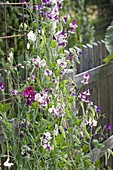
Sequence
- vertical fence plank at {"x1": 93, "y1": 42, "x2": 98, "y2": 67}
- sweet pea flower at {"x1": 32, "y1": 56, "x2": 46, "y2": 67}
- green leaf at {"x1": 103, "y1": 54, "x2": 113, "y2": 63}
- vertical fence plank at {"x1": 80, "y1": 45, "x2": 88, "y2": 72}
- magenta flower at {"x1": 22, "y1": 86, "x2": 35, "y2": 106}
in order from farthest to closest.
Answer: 1. green leaf at {"x1": 103, "y1": 54, "x2": 113, "y2": 63}
2. vertical fence plank at {"x1": 93, "y1": 42, "x2": 98, "y2": 67}
3. vertical fence plank at {"x1": 80, "y1": 45, "x2": 88, "y2": 72}
4. sweet pea flower at {"x1": 32, "y1": 56, "x2": 46, "y2": 67}
5. magenta flower at {"x1": 22, "y1": 86, "x2": 35, "y2": 106}

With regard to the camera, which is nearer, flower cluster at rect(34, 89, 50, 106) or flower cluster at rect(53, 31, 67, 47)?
flower cluster at rect(34, 89, 50, 106)

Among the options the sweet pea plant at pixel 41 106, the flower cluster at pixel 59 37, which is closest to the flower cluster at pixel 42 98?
the sweet pea plant at pixel 41 106

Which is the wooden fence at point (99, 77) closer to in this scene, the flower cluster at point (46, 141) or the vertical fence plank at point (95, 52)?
the vertical fence plank at point (95, 52)

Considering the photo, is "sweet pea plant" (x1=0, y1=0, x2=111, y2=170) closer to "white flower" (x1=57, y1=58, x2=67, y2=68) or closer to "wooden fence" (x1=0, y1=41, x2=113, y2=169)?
"white flower" (x1=57, y1=58, x2=67, y2=68)

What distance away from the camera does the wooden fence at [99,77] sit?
3025mm

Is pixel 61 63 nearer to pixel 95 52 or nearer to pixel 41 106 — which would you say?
pixel 41 106

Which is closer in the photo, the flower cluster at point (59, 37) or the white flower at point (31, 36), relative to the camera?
the white flower at point (31, 36)

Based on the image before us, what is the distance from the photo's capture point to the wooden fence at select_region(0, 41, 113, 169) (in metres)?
3.03

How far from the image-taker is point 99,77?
3227 millimetres

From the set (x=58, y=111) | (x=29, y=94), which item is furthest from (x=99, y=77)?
(x=29, y=94)

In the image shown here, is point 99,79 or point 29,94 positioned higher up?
point 29,94

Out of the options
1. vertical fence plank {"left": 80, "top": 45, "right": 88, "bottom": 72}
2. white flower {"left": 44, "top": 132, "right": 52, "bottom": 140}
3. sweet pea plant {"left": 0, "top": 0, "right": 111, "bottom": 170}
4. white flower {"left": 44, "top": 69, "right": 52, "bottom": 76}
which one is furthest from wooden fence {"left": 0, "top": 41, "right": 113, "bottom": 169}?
white flower {"left": 44, "top": 132, "right": 52, "bottom": 140}

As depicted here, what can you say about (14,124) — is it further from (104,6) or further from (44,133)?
(104,6)

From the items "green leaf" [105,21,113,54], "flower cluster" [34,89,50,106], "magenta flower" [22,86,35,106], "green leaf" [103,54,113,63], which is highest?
"green leaf" [105,21,113,54]
